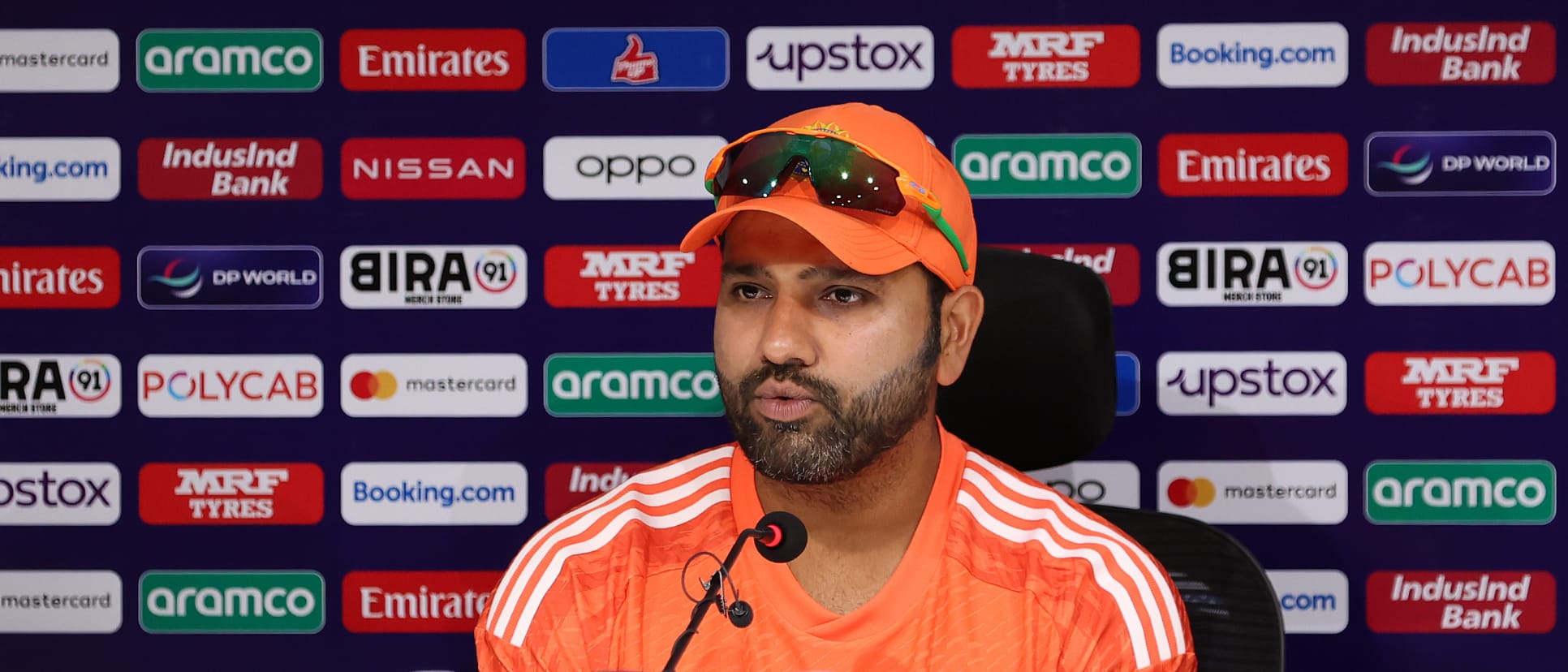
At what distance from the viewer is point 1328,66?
2.25m

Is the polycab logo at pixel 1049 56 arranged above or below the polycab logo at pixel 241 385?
above

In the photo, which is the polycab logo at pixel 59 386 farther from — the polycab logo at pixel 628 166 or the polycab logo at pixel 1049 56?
the polycab logo at pixel 1049 56

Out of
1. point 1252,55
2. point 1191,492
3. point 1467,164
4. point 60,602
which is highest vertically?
point 1252,55

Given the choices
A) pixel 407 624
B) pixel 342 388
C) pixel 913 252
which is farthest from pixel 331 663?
pixel 913 252

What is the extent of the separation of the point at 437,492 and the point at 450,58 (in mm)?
837

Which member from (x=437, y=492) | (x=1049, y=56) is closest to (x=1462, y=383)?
(x=1049, y=56)

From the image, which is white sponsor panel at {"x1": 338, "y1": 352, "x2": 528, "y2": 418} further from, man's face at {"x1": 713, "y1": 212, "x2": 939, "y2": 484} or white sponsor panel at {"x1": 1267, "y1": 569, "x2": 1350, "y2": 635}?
white sponsor panel at {"x1": 1267, "y1": 569, "x2": 1350, "y2": 635}

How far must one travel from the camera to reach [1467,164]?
2.25 meters

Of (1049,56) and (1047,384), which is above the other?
(1049,56)

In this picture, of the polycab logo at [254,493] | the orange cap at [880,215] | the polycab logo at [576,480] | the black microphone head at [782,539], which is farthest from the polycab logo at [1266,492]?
the polycab logo at [254,493]

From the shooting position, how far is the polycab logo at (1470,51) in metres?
2.25

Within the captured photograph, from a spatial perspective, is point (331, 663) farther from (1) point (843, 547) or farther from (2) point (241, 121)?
(1) point (843, 547)

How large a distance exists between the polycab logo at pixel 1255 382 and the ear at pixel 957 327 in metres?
1.06

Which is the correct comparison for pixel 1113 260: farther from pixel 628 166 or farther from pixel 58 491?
pixel 58 491
